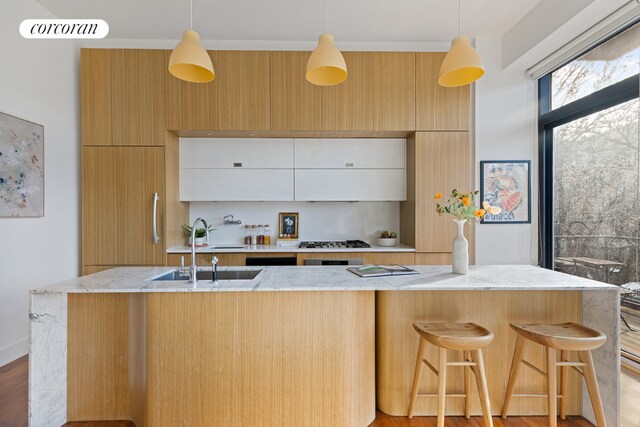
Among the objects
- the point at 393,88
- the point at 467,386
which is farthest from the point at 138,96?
the point at 467,386

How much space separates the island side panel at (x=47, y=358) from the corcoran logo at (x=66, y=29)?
1.68 meters

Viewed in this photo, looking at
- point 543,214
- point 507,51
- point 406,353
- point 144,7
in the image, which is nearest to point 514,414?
point 406,353

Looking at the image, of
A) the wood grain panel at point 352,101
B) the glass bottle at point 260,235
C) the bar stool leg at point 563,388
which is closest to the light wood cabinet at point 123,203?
the glass bottle at point 260,235

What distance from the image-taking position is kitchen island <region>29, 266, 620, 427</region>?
1.72 m

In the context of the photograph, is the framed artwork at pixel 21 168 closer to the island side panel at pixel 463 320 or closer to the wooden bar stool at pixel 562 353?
the island side panel at pixel 463 320

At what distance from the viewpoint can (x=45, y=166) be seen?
9.74 ft

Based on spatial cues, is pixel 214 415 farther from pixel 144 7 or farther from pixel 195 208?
pixel 144 7

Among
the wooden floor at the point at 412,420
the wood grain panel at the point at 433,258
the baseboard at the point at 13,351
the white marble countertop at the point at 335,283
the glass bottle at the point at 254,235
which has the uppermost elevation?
the glass bottle at the point at 254,235

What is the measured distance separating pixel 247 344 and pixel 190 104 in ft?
8.23

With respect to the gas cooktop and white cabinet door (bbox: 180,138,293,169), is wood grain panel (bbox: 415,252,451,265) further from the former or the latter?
white cabinet door (bbox: 180,138,293,169)

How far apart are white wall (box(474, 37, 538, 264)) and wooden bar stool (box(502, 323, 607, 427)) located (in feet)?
5.74

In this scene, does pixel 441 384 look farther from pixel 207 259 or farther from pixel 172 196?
pixel 172 196

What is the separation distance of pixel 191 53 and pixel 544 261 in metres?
3.67

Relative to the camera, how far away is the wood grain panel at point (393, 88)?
10.9 feet
